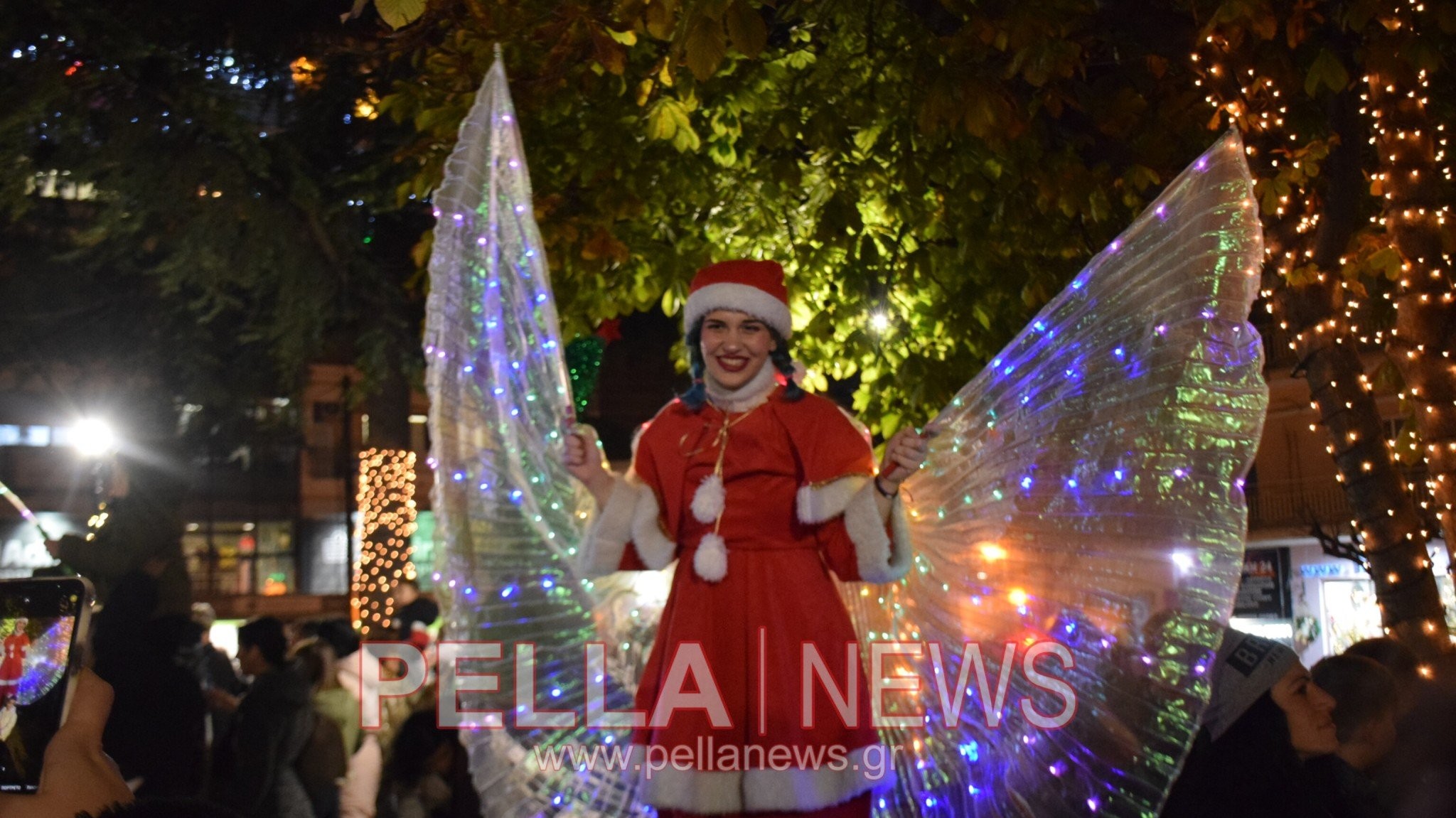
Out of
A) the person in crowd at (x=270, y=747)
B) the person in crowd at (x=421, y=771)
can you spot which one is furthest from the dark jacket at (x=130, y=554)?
the person in crowd at (x=421, y=771)

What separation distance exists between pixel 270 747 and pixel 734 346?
117 inches

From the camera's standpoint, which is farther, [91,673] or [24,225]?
[24,225]

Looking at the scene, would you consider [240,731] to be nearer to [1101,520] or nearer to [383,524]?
[1101,520]

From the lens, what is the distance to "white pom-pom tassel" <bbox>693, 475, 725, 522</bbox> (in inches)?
140

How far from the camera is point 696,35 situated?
399 cm

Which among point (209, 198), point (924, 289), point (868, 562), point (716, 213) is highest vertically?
point (209, 198)

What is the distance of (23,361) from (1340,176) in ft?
40.2

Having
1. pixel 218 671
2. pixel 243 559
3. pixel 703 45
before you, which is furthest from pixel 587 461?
pixel 243 559

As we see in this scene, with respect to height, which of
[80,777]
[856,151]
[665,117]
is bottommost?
[80,777]

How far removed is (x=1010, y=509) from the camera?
3.74 m

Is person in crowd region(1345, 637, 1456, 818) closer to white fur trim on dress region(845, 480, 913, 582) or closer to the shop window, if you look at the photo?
white fur trim on dress region(845, 480, 913, 582)

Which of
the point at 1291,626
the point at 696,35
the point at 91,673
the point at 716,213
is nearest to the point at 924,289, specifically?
the point at 716,213

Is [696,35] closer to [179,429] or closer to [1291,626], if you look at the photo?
[179,429]

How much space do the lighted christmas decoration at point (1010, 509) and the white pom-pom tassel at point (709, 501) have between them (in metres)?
0.40
